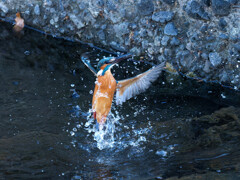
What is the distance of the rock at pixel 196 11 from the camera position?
586 cm

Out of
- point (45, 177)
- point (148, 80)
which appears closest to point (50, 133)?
point (45, 177)

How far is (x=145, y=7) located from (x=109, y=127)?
2591 millimetres

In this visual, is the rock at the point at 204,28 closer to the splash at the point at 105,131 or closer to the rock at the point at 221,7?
the rock at the point at 221,7

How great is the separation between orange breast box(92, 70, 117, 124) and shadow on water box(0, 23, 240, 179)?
0.18 meters

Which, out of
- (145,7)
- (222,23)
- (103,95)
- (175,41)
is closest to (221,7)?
(222,23)

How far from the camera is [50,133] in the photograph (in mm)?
4703

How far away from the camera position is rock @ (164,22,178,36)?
6.17m

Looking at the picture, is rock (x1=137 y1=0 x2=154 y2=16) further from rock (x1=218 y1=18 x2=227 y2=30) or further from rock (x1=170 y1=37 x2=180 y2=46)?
rock (x1=218 y1=18 x2=227 y2=30)

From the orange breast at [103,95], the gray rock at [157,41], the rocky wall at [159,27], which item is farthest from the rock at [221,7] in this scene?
the orange breast at [103,95]

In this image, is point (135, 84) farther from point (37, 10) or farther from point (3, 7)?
point (3, 7)

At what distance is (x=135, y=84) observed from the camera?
483cm

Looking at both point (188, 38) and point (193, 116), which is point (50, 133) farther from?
point (188, 38)

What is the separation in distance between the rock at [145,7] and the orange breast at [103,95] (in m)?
2.03

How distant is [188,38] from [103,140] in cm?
250
